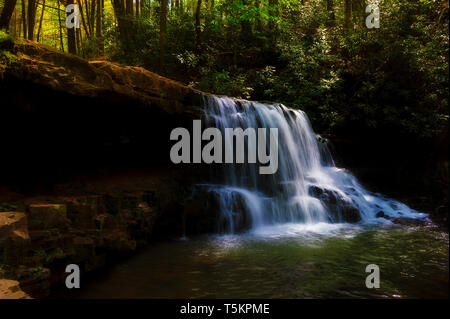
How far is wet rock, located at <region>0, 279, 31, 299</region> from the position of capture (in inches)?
121

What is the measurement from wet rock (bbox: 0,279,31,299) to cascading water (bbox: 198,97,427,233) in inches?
186

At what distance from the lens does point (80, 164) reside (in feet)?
24.2

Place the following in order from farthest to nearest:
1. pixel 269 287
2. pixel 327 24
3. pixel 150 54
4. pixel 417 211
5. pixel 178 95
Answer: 1. pixel 327 24
2. pixel 150 54
3. pixel 417 211
4. pixel 178 95
5. pixel 269 287

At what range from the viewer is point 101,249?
5195mm

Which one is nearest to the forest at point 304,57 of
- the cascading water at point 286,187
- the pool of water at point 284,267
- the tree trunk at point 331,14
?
the tree trunk at point 331,14

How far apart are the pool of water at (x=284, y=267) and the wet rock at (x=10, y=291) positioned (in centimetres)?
96

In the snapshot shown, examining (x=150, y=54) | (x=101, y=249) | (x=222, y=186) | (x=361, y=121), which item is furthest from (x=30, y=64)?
(x=361, y=121)

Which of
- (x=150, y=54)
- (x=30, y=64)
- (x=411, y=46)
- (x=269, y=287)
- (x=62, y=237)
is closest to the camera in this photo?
(x=269, y=287)

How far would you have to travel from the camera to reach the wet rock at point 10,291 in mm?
3072

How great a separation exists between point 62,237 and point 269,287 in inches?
130

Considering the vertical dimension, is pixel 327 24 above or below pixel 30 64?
above

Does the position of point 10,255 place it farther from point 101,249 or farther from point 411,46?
point 411,46

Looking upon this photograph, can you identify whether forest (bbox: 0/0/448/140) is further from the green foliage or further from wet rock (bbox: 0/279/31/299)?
wet rock (bbox: 0/279/31/299)

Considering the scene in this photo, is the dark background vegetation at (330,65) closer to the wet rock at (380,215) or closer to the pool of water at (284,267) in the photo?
the wet rock at (380,215)
